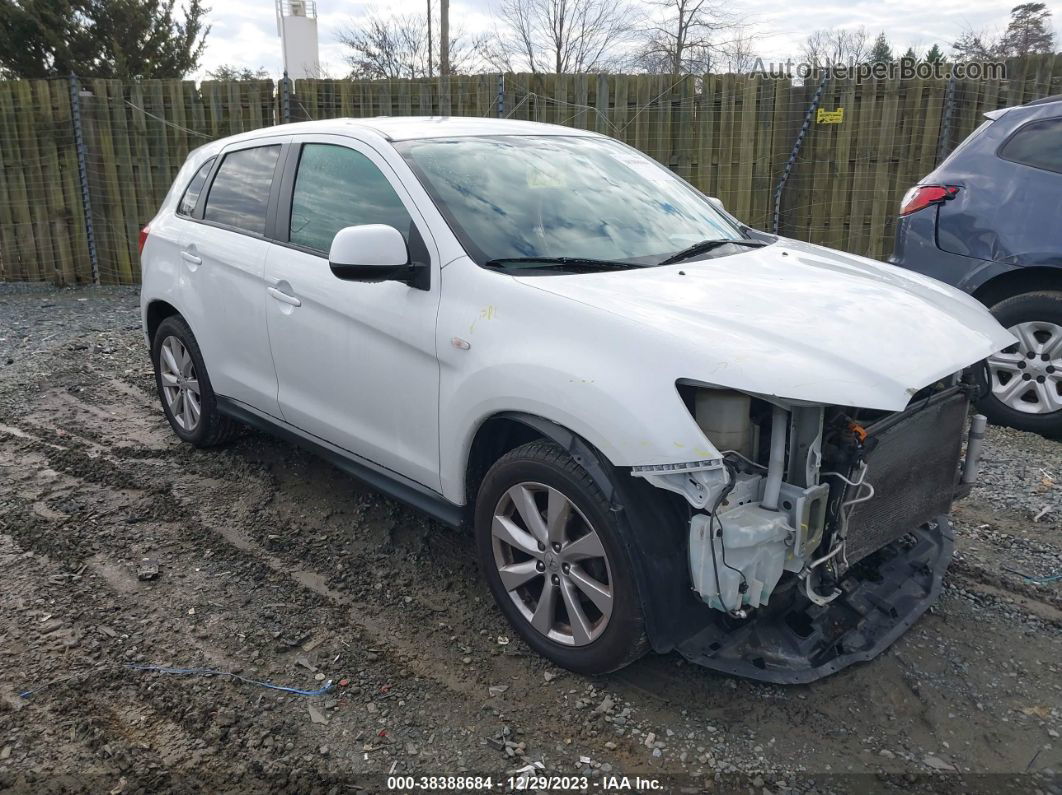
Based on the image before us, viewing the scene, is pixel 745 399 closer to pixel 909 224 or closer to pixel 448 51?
pixel 909 224

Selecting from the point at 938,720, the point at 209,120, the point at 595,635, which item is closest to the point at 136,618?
the point at 595,635

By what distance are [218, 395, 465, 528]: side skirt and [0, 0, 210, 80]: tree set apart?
1813cm

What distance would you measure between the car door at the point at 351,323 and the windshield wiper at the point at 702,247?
95cm

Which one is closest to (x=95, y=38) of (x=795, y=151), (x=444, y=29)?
(x=444, y=29)

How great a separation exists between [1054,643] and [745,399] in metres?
1.76

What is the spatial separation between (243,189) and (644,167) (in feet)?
6.95

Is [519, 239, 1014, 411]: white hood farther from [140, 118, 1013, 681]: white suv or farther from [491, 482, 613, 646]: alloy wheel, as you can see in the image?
[491, 482, 613, 646]: alloy wheel

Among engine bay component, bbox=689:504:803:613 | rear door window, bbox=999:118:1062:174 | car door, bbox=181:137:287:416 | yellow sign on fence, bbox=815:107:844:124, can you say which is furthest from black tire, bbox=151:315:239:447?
yellow sign on fence, bbox=815:107:844:124

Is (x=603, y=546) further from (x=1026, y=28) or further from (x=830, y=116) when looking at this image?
(x=1026, y=28)

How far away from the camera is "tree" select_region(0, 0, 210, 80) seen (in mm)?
18859

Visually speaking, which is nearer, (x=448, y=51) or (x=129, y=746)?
(x=129, y=746)

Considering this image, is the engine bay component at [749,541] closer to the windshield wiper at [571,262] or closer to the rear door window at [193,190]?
the windshield wiper at [571,262]

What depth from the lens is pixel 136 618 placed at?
11.3 ft

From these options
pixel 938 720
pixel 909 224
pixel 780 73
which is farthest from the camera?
pixel 780 73
